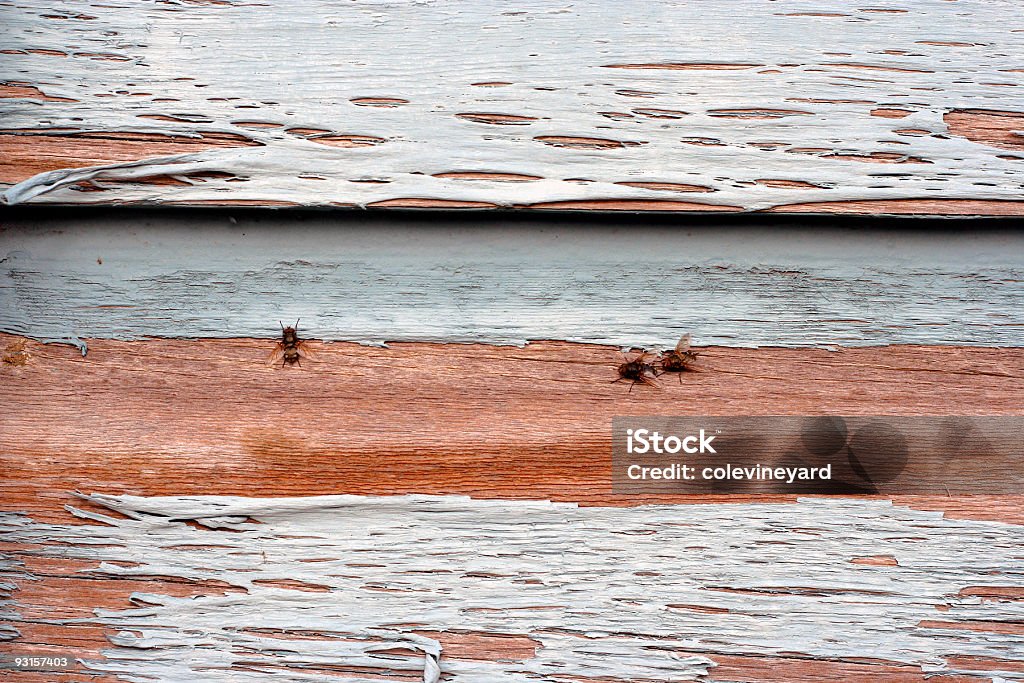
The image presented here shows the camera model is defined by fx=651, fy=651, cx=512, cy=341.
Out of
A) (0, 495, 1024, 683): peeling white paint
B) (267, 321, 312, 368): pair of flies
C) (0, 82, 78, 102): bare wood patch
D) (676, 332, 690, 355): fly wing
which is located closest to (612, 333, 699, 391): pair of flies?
(676, 332, 690, 355): fly wing

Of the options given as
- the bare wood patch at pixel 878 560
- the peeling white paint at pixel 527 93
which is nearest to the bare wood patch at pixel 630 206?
the peeling white paint at pixel 527 93

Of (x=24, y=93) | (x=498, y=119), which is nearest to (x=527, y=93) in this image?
(x=498, y=119)

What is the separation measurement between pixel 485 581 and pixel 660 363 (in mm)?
209

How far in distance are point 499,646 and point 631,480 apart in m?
0.16

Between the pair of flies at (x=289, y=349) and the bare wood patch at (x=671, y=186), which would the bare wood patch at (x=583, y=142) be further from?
the pair of flies at (x=289, y=349)

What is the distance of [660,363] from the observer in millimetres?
480

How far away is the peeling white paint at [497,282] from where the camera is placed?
48 centimetres

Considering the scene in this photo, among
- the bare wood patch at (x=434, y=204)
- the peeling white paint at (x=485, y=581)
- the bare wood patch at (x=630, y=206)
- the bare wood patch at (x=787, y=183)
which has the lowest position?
the peeling white paint at (x=485, y=581)

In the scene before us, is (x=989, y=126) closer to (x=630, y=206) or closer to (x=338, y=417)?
(x=630, y=206)

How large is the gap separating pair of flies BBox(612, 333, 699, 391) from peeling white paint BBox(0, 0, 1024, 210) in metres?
0.11

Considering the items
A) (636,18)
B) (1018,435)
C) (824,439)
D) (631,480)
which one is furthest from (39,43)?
(1018,435)

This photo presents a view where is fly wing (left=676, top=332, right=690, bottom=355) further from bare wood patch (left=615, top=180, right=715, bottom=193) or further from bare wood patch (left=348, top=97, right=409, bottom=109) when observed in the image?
bare wood patch (left=348, top=97, right=409, bottom=109)

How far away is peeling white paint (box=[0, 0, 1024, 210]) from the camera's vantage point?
1.53ft

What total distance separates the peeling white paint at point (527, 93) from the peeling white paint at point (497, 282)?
30 millimetres
